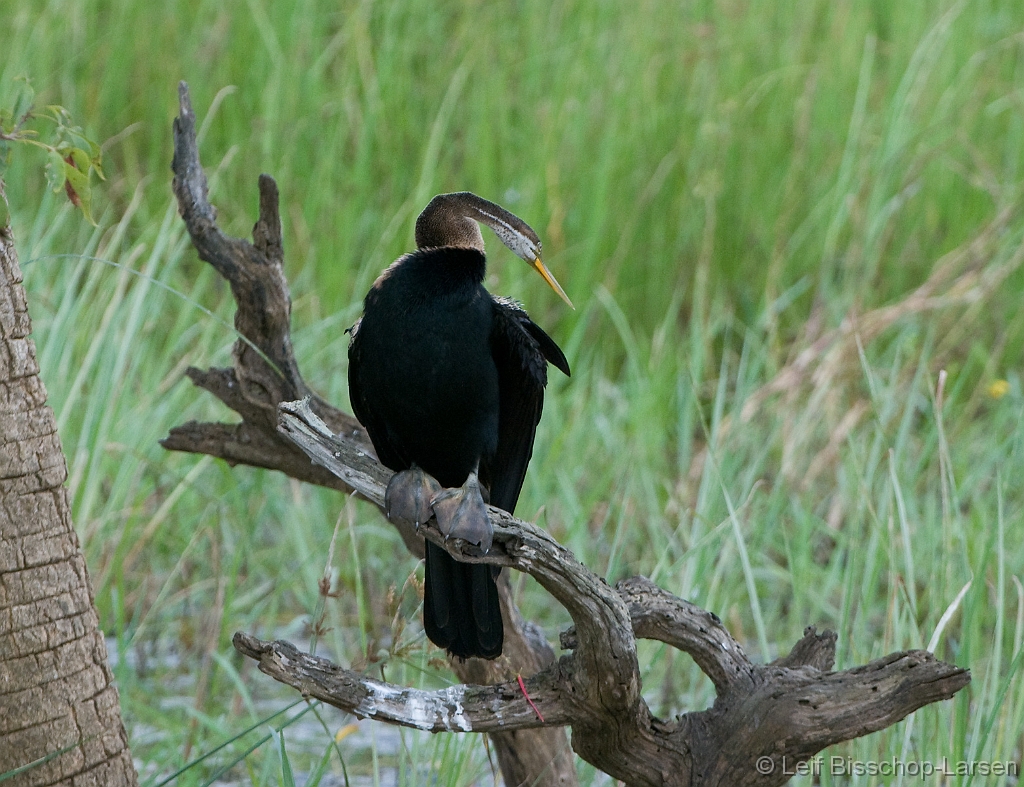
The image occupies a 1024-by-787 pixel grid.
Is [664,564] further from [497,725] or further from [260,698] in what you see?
[260,698]

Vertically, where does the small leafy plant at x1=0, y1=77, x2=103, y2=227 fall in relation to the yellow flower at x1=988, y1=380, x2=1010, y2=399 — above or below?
below

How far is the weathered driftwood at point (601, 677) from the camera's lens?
1749 millimetres

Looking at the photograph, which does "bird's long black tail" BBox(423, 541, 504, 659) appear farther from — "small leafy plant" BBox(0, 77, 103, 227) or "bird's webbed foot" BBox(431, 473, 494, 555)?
"small leafy plant" BBox(0, 77, 103, 227)

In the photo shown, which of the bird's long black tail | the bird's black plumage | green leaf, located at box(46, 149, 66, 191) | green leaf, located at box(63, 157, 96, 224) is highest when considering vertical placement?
the bird's black plumage

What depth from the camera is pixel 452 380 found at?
2.19m

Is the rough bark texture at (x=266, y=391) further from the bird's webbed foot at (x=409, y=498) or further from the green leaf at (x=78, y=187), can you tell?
the green leaf at (x=78, y=187)

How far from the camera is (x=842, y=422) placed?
12.5ft

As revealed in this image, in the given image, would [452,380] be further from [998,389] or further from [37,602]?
[998,389]

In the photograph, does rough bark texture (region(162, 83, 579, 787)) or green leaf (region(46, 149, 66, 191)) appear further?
rough bark texture (region(162, 83, 579, 787))

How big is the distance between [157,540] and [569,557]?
1.99 meters

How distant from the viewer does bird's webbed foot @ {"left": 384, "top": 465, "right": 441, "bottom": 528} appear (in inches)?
80.9

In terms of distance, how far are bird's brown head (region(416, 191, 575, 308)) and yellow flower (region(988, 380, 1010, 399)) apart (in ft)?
7.31

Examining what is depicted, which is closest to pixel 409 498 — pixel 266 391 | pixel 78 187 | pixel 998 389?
pixel 266 391

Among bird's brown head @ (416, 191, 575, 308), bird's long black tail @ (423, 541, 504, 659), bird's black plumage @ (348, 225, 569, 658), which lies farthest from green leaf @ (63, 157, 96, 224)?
bird's long black tail @ (423, 541, 504, 659)
